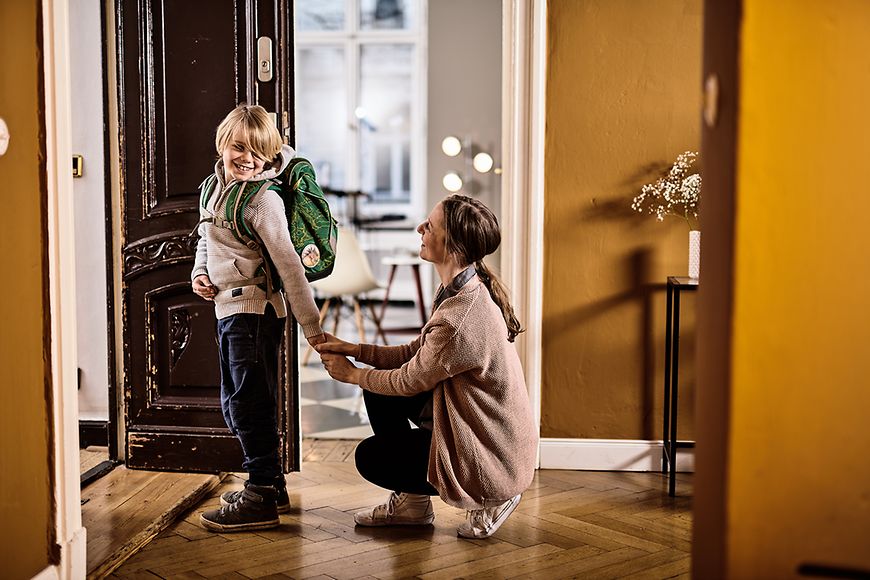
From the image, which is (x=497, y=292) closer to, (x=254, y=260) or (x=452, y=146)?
(x=254, y=260)

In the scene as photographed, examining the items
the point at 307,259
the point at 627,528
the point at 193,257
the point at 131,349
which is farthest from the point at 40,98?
the point at 627,528

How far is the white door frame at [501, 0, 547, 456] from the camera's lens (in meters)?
3.46

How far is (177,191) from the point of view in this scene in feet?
11.0

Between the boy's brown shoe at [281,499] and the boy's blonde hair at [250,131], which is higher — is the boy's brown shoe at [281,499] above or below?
below

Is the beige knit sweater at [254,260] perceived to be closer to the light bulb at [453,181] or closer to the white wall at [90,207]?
the white wall at [90,207]

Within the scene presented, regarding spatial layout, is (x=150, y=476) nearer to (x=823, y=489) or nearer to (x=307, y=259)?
(x=307, y=259)

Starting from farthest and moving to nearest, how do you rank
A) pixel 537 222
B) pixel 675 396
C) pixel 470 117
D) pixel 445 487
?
pixel 470 117 → pixel 537 222 → pixel 675 396 → pixel 445 487

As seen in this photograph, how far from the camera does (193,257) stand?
3.36 meters

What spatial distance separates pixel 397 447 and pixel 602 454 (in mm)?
1157

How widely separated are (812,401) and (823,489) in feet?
0.48

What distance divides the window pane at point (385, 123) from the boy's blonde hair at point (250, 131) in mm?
6245

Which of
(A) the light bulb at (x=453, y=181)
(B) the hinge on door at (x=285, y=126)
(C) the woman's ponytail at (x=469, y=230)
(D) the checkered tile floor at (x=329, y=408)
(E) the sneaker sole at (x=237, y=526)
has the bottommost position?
(D) the checkered tile floor at (x=329, y=408)

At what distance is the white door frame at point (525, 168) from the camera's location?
3455 millimetres

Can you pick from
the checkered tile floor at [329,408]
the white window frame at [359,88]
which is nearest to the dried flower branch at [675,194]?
the checkered tile floor at [329,408]
